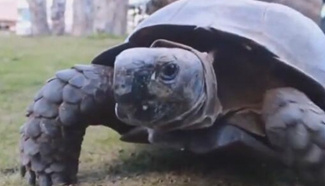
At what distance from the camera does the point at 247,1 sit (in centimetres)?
160

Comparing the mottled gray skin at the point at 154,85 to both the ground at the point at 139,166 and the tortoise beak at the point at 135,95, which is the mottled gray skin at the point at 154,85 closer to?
the tortoise beak at the point at 135,95

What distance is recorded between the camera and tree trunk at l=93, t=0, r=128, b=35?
284 inches

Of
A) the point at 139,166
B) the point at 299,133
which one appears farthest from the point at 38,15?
the point at 299,133

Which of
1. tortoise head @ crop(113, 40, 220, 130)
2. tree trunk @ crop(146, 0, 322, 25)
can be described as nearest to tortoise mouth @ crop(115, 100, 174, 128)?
tortoise head @ crop(113, 40, 220, 130)

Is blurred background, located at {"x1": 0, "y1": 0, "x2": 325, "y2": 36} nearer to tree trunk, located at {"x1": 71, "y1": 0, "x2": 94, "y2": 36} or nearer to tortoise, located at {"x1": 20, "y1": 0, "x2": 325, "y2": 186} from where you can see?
tree trunk, located at {"x1": 71, "y1": 0, "x2": 94, "y2": 36}

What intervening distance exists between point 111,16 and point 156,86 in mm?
6142

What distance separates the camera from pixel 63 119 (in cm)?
149

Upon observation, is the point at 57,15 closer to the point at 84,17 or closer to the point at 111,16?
the point at 84,17

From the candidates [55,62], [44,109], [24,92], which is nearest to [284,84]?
[44,109]

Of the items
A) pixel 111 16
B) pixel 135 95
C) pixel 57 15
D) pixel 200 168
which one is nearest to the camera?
pixel 135 95

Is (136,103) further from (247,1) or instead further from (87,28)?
(87,28)

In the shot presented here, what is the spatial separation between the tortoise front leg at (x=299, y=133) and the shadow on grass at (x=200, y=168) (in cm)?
17

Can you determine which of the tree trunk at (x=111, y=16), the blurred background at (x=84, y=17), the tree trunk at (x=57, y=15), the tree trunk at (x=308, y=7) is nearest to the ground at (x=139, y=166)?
the tree trunk at (x=308, y=7)

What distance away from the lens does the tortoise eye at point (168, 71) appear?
3.81 ft
